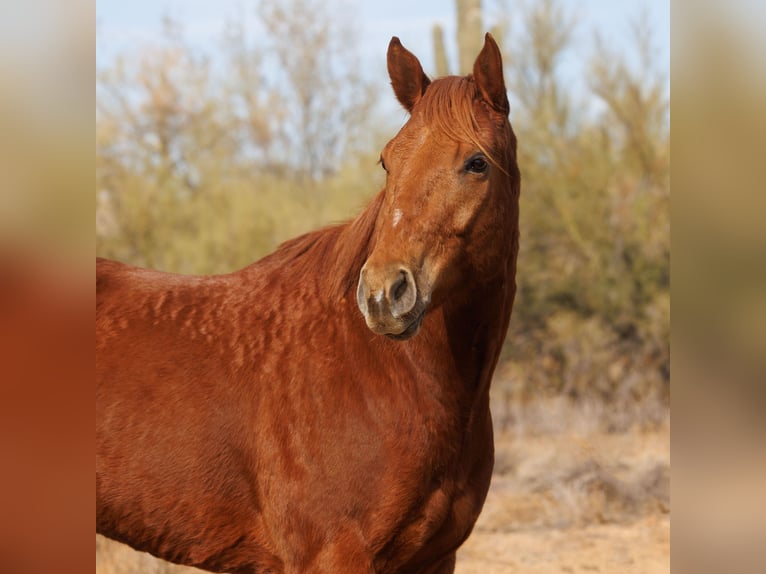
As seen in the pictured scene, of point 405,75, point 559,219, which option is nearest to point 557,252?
point 559,219

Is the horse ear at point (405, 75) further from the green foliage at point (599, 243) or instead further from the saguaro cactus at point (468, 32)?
the saguaro cactus at point (468, 32)

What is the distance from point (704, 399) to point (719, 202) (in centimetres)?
24

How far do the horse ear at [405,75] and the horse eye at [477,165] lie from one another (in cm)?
42

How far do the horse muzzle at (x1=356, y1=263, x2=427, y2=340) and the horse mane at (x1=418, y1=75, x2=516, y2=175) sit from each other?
0.52m

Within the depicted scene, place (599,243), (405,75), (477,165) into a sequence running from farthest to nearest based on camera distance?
(599,243)
(405,75)
(477,165)

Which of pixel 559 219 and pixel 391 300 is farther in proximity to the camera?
pixel 559 219

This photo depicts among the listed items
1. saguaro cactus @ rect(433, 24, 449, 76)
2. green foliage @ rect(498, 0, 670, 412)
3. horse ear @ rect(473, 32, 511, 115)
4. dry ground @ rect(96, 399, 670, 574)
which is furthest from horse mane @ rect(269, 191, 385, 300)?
saguaro cactus @ rect(433, 24, 449, 76)

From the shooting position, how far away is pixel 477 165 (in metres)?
2.60

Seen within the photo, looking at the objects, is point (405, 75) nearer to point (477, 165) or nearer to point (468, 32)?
point (477, 165)

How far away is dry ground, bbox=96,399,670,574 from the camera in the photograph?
6164 millimetres

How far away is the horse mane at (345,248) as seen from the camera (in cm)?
287

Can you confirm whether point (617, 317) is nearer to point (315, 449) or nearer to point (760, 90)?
point (315, 449)

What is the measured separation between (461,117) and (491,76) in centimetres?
24

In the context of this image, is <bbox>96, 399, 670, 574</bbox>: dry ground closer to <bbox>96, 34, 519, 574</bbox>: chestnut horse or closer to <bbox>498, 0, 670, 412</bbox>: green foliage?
<bbox>498, 0, 670, 412</bbox>: green foliage
